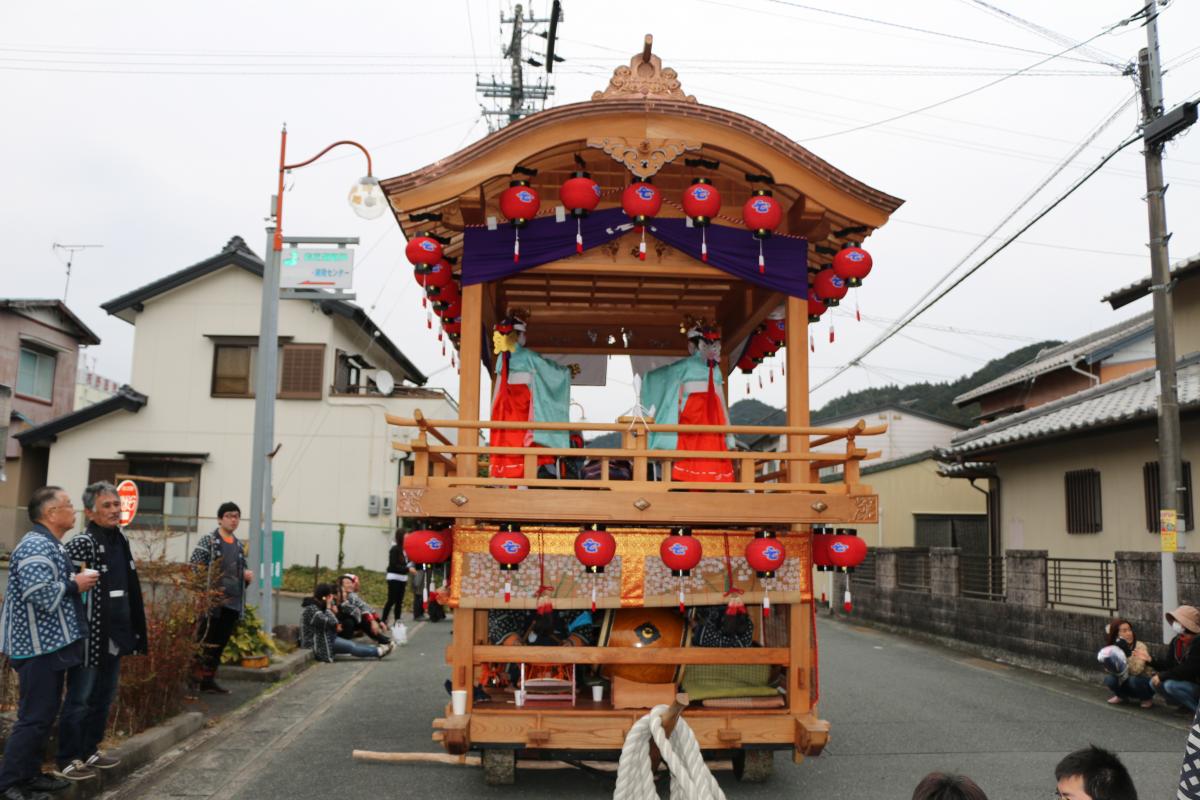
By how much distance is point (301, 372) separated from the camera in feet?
81.5

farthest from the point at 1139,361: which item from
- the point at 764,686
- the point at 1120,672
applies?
the point at 764,686

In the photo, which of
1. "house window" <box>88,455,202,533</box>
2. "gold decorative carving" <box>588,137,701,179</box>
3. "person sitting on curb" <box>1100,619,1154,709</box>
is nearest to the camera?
"gold decorative carving" <box>588,137,701,179</box>

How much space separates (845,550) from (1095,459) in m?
10.3

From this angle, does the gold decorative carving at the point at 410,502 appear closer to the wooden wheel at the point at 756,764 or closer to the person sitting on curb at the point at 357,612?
the wooden wheel at the point at 756,764

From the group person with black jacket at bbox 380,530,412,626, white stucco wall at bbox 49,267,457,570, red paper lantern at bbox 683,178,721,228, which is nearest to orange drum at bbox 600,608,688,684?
red paper lantern at bbox 683,178,721,228

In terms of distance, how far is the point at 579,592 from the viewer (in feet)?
22.6

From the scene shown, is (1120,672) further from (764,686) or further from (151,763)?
(151,763)

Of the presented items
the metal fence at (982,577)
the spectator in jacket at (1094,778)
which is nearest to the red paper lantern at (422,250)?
the spectator in jacket at (1094,778)

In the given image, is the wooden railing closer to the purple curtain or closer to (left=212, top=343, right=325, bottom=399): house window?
the purple curtain

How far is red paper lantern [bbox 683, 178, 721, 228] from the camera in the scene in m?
7.35

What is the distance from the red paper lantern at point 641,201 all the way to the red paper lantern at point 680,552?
250 centimetres

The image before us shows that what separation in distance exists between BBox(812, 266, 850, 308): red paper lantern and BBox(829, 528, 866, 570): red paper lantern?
7.37 ft

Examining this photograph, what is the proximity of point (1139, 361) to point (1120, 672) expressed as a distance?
574 inches

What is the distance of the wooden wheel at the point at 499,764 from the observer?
6906 millimetres
